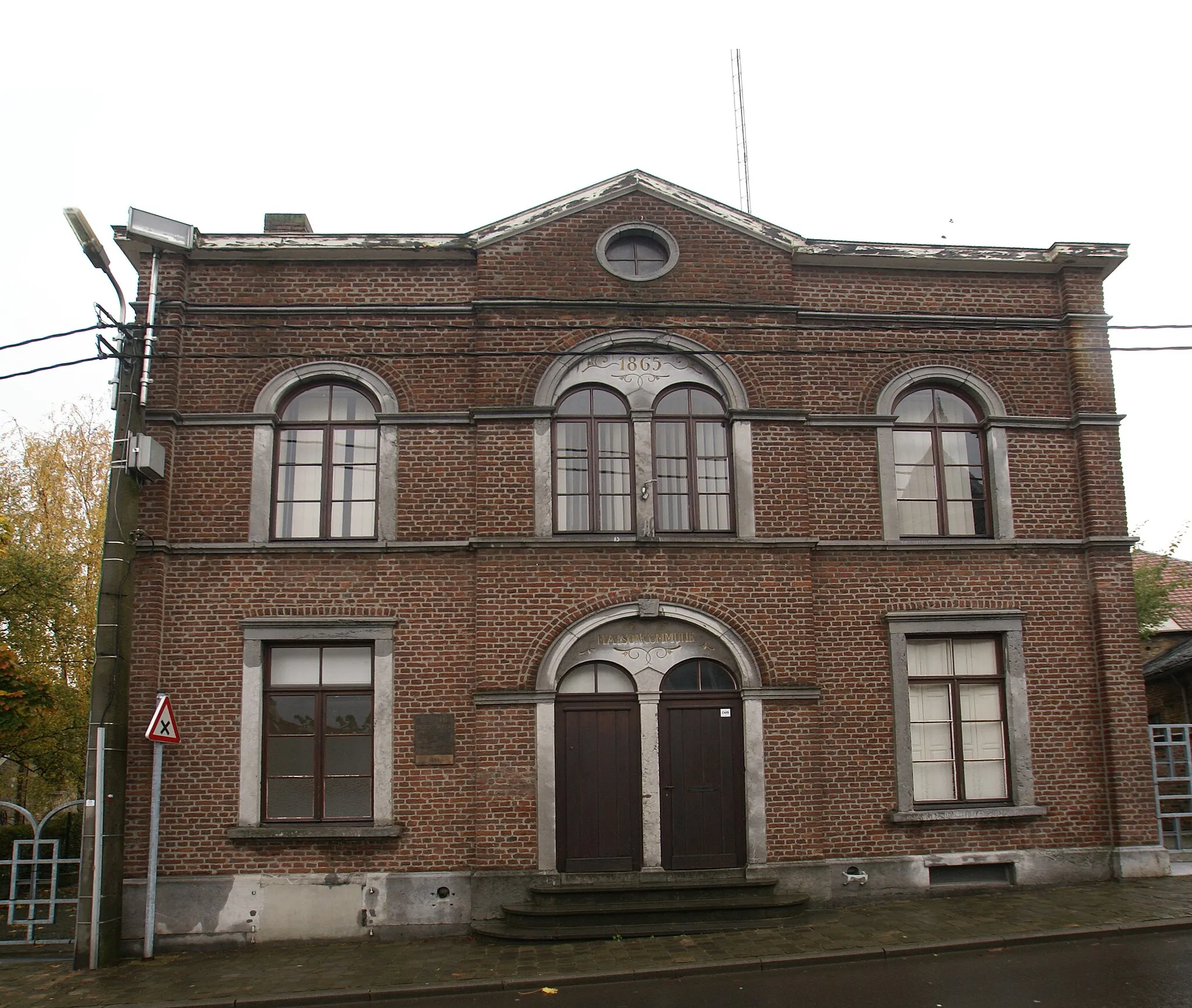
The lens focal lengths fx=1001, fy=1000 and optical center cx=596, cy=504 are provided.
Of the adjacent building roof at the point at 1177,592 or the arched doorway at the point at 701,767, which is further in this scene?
the adjacent building roof at the point at 1177,592

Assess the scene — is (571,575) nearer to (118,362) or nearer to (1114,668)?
(118,362)

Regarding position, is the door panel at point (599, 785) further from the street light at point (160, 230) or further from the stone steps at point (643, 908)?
the street light at point (160, 230)

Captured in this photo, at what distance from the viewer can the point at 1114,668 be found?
12094 mm

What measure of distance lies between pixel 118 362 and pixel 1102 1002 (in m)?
11.4

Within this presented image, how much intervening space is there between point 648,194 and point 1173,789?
10200mm

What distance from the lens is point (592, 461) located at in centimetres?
1198

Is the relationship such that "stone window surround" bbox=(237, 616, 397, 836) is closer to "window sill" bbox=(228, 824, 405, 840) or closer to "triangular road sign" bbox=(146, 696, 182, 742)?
"window sill" bbox=(228, 824, 405, 840)

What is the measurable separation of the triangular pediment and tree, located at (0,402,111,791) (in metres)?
8.06

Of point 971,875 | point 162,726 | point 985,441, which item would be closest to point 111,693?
point 162,726

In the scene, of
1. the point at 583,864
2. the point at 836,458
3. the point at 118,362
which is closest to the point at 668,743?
the point at 583,864

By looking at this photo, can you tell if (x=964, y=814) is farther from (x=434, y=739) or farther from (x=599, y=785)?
(x=434, y=739)

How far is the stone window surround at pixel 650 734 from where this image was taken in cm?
1103

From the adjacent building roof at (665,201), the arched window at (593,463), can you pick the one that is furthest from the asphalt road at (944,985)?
the adjacent building roof at (665,201)

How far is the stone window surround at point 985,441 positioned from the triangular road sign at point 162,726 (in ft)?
27.5
